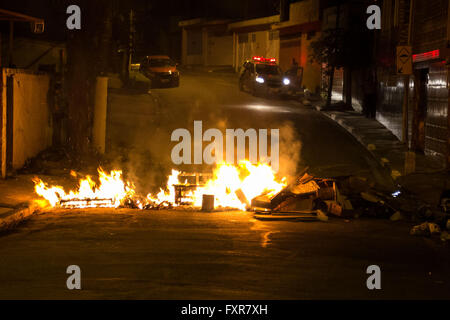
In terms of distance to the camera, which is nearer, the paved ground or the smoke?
the paved ground

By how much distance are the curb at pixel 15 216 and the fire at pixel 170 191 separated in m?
0.81

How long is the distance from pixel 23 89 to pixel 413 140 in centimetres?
1236

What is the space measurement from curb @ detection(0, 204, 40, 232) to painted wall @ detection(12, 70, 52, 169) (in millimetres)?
3597

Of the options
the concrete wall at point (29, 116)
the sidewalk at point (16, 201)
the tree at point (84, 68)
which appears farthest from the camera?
the tree at point (84, 68)

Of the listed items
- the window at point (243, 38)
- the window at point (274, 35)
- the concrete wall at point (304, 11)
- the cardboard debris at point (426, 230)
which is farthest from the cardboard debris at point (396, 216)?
the window at point (243, 38)

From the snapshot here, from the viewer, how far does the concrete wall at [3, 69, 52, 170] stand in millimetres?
14594

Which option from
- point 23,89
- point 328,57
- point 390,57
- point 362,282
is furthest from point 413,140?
point 362,282

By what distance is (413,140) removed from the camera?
67.0 feet

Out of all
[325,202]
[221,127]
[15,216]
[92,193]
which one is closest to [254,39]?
[221,127]

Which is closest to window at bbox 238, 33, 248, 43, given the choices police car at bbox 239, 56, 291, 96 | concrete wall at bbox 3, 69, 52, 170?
police car at bbox 239, 56, 291, 96

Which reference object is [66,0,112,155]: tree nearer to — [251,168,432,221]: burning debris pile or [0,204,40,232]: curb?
[0,204,40,232]: curb

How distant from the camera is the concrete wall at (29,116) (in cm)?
1459

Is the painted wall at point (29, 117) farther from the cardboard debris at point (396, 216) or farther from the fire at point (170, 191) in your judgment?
the cardboard debris at point (396, 216)
